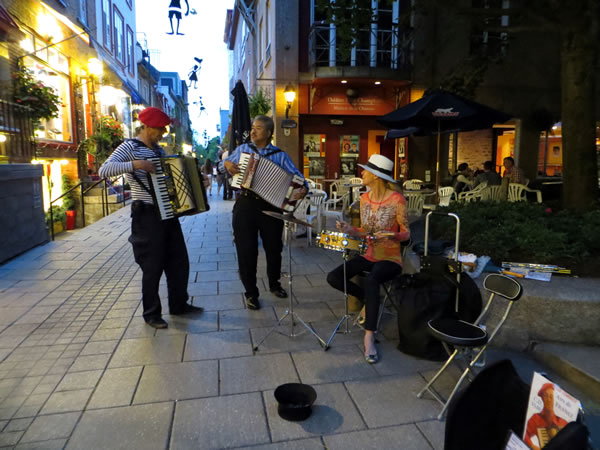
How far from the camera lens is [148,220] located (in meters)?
3.84

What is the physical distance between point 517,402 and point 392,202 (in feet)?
6.77

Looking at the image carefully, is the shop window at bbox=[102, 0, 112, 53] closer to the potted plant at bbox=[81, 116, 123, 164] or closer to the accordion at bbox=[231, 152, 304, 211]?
the potted plant at bbox=[81, 116, 123, 164]

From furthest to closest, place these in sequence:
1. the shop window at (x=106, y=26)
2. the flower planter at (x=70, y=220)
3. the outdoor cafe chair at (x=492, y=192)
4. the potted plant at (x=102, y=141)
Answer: the shop window at (x=106, y=26) < the potted plant at (x=102, y=141) < the flower planter at (x=70, y=220) < the outdoor cafe chair at (x=492, y=192)

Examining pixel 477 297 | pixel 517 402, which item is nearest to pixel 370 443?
pixel 517 402

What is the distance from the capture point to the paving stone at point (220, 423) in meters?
2.36

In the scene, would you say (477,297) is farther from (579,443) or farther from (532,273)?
(579,443)

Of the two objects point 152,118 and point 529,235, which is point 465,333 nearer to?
point 529,235

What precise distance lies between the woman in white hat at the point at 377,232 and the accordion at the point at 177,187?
4.67 feet

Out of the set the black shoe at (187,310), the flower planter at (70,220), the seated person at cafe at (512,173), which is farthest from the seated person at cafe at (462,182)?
the flower planter at (70,220)

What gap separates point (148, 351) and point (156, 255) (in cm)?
89

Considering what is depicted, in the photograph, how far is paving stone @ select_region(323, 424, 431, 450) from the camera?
91.7 inches

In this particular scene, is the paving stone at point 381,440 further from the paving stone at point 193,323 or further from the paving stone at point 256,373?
the paving stone at point 193,323

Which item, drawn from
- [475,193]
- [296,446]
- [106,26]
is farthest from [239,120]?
[106,26]

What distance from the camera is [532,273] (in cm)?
368
